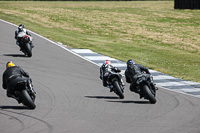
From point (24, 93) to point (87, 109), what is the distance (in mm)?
2019

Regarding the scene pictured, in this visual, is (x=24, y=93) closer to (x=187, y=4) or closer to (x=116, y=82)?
(x=116, y=82)

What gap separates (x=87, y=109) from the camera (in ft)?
44.3

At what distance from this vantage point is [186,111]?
44.4 ft

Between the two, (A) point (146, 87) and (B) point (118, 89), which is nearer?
(A) point (146, 87)

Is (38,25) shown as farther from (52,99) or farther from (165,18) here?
(52,99)

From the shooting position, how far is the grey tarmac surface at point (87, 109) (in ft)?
37.4

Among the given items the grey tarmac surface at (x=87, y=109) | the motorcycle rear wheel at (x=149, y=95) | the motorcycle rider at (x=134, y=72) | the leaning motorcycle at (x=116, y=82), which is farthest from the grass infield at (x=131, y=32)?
the motorcycle rear wheel at (x=149, y=95)

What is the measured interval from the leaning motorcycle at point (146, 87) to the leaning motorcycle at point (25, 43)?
9.26 metres

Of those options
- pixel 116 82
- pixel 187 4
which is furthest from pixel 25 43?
pixel 187 4

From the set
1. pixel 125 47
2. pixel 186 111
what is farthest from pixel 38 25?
pixel 186 111

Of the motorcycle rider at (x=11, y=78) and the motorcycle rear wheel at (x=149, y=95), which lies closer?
the motorcycle rider at (x=11, y=78)

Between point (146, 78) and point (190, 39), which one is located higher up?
point (146, 78)

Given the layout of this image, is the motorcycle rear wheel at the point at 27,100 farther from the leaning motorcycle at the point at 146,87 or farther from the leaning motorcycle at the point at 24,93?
the leaning motorcycle at the point at 146,87

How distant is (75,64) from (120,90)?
22.3 feet
